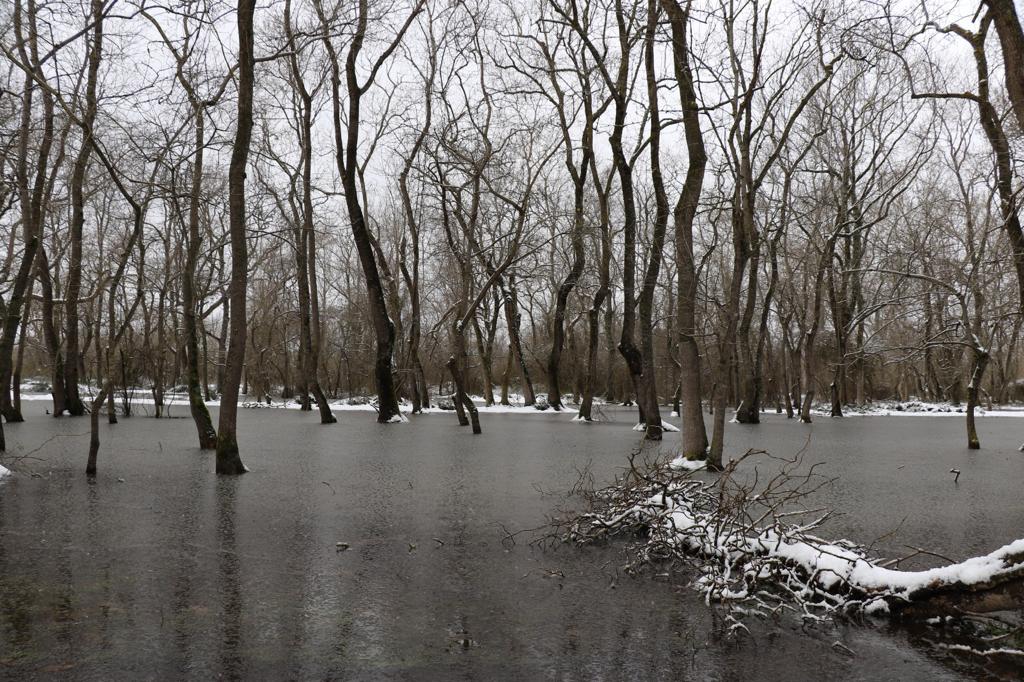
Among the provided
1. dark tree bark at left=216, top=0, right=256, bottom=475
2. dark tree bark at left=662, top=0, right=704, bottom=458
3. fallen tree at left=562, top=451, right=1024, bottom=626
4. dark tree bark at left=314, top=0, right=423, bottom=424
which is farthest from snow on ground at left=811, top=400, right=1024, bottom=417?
fallen tree at left=562, top=451, right=1024, bottom=626

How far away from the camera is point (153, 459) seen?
46.9 ft

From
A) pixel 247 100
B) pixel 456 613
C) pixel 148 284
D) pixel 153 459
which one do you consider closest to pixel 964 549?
pixel 456 613

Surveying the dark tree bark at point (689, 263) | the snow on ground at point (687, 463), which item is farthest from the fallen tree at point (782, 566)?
the dark tree bark at point (689, 263)

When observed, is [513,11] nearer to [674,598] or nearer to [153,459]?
[153,459]

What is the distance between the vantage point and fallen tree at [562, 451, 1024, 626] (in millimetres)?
4984

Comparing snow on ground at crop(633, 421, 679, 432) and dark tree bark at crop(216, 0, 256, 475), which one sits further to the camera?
snow on ground at crop(633, 421, 679, 432)

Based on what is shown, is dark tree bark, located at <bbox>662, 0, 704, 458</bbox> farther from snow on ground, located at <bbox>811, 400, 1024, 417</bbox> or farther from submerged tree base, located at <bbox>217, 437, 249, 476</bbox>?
snow on ground, located at <bbox>811, 400, 1024, 417</bbox>

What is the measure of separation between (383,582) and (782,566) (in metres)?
3.22

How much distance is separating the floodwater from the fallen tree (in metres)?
0.26

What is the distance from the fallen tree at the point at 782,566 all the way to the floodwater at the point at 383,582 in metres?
0.26

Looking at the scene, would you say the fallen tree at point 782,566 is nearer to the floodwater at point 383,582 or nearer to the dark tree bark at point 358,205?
the floodwater at point 383,582

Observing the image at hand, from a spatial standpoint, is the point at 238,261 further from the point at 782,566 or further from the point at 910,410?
the point at 910,410

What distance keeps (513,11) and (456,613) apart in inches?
819

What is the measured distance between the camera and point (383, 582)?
20.2 ft
